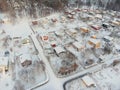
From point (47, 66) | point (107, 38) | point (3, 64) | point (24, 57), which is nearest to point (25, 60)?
point (24, 57)

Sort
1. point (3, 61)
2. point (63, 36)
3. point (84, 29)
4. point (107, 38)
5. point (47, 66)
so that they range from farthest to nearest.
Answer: point (84, 29)
point (63, 36)
point (107, 38)
point (3, 61)
point (47, 66)

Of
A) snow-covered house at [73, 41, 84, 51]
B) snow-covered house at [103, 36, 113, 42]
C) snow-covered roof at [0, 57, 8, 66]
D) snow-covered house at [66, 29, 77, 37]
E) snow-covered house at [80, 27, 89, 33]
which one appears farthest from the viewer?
snow-covered house at [80, 27, 89, 33]

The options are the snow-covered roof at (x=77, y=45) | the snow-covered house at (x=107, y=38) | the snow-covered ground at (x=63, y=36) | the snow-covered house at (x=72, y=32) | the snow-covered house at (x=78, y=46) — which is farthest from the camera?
the snow-covered house at (x=72, y=32)

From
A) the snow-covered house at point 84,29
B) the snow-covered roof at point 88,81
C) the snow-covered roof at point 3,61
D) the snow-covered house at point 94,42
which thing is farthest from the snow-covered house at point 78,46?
the snow-covered roof at point 3,61

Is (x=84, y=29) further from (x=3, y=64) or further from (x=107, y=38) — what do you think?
(x=3, y=64)

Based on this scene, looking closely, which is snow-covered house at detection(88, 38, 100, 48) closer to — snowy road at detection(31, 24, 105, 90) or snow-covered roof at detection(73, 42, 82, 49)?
snow-covered roof at detection(73, 42, 82, 49)

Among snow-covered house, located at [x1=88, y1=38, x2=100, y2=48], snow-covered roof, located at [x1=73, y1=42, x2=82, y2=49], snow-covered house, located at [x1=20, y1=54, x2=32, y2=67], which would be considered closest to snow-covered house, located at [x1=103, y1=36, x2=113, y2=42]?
snow-covered house, located at [x1=88, y1=38, x2=100, y2=48]

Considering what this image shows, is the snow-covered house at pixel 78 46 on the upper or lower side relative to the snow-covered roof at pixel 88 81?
upper

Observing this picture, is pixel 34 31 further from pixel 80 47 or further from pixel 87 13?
pixel 87 13

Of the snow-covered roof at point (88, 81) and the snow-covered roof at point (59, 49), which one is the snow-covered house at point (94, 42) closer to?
the snow-covered roof at point (59, 49)

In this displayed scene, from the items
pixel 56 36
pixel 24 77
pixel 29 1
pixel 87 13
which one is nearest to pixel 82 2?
pixel 87 13

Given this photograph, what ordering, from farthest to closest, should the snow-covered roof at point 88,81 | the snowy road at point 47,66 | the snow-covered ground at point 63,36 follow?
the snow-covered ground at point 63,36 < the snowy road at point 47,66 < the snow-covered roof at point 88,81

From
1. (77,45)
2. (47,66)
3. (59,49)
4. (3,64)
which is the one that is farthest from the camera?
(77,45)
